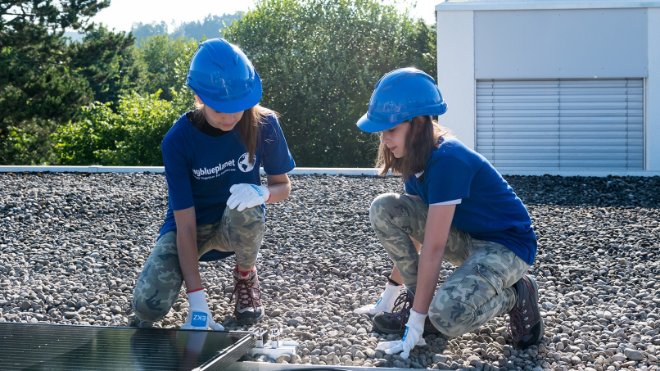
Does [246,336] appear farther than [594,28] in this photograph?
No

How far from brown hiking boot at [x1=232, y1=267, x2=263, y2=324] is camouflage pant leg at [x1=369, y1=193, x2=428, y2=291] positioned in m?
0.74

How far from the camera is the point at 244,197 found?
4.09 m

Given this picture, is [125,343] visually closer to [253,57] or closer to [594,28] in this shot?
[594,28]

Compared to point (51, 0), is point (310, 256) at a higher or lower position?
lower

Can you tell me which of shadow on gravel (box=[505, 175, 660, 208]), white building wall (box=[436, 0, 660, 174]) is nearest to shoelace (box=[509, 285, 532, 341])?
shadow on gravel (box=[505, 175, 660, 208])

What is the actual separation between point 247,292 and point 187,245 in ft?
1.54

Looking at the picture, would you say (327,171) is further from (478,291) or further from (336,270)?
(478,291)

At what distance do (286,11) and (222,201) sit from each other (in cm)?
2314

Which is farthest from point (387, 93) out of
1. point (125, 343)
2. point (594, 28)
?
point (594, 28)

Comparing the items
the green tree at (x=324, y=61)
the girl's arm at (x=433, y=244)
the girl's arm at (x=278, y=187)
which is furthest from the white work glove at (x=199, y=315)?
the green tree at (x=324, y=61)

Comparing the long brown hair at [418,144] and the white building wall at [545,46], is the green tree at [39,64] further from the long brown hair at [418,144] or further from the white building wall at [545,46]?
the long brown hair at [418,144]

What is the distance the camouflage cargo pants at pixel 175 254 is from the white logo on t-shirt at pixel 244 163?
7.9 inches

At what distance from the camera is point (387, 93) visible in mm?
3682

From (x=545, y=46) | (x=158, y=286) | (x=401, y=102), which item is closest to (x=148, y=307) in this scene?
(x=158, y=286)
